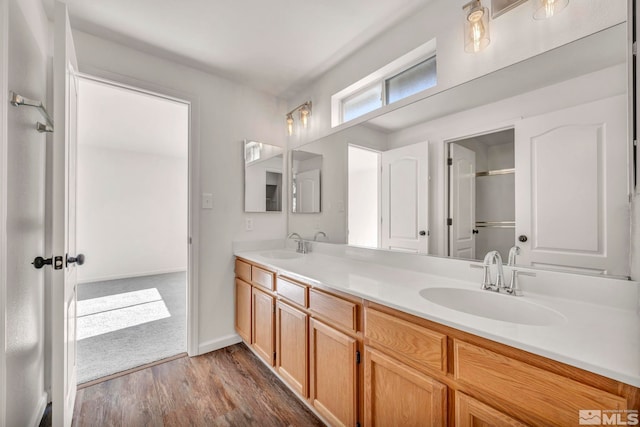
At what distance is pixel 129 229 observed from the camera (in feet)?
16.4

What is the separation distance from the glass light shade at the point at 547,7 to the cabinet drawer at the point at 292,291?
1.70 m

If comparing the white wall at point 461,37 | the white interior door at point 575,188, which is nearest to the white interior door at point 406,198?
the white wall at point 461,37

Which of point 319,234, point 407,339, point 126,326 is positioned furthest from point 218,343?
point 407,339

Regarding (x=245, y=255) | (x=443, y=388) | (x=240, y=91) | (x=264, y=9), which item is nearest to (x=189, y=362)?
(x=245, y=255)

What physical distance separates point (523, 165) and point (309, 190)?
1702 mm

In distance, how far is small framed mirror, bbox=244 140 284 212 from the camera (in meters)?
2.50

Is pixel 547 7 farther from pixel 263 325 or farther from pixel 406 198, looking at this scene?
pixel 263 325

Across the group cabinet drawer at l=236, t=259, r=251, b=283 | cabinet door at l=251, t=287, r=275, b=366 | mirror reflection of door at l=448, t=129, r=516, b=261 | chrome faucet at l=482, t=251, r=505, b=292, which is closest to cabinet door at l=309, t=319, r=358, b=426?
cabinet door at l=251, t=287, r=275, b=366

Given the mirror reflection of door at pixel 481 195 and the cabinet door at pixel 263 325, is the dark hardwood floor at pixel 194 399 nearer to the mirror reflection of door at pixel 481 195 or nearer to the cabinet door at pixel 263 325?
the cabinet door at pixel 263 325

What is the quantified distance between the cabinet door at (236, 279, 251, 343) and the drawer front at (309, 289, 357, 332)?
0.90 meters

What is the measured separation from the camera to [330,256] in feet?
7.25

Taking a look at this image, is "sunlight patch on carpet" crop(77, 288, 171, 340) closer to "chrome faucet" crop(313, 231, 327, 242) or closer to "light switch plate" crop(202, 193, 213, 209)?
"light switch plate" crop(202, 193, 213, 209)

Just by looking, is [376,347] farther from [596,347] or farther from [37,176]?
[37,176]

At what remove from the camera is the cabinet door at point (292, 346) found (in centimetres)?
153
